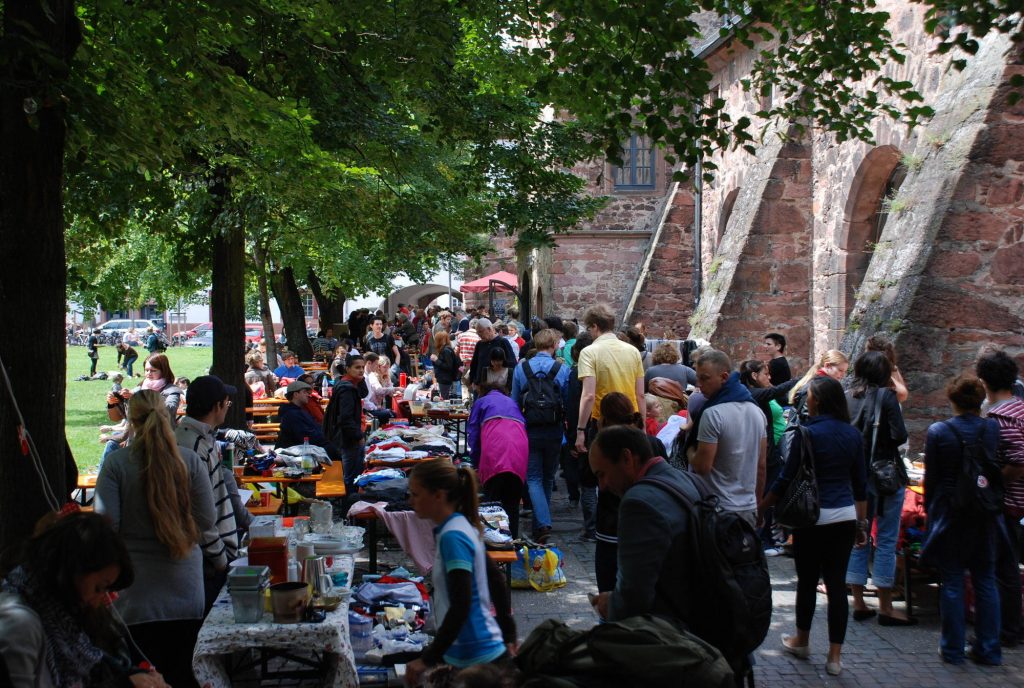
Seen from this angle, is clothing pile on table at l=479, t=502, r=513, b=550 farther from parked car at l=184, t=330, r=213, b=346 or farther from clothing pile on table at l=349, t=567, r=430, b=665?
parked car at l=184, t=330, r=213, b=346

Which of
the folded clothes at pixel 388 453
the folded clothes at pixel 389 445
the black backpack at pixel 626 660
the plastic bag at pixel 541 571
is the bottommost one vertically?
the plastic bag at pixel 541 571

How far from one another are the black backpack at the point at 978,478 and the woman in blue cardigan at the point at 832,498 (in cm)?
61

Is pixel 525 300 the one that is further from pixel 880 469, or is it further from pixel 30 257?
pixel 30 257

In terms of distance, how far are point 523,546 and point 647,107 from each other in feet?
11.5

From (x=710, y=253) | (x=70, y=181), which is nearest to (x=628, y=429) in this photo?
(x=70, y=181)

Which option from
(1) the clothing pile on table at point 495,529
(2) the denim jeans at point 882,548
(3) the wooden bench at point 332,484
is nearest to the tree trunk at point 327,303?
(3) the wooden bench at point 332,484

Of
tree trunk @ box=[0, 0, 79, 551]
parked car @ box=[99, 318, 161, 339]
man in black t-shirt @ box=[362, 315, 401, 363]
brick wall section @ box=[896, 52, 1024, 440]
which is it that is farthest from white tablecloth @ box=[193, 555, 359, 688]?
parked car @ box=[99, 318, 161, 339]

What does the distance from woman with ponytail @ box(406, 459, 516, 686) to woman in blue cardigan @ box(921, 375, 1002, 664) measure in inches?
128

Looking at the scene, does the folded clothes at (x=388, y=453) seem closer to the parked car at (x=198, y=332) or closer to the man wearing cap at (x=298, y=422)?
the man wearing cap at (x=298, y=422)

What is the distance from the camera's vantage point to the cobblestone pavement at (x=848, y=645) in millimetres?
6152

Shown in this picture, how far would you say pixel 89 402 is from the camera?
91.4 feet

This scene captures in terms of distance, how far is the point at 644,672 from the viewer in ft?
9.37

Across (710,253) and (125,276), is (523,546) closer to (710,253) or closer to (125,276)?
(710,253)

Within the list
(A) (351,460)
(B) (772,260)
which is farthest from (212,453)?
(B) (772,260)
